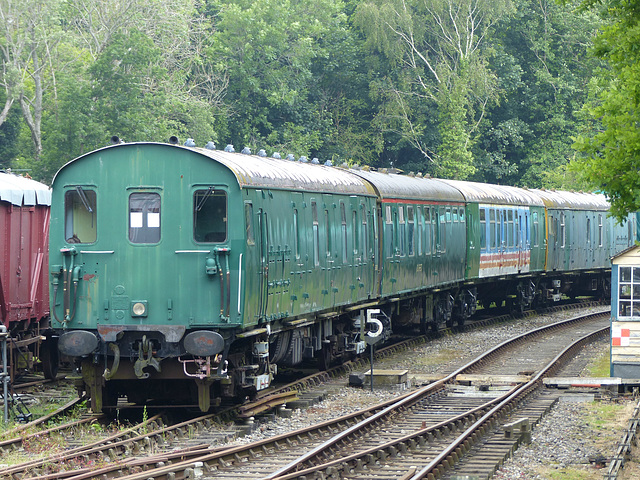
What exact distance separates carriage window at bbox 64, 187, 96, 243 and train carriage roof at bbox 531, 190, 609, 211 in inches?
915

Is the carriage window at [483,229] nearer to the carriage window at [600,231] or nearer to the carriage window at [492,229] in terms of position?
the carriage window at [492,229]

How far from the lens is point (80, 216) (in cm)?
1377

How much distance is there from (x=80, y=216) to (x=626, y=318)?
28.1 ft

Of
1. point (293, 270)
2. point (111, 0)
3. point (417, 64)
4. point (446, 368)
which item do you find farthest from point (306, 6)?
point (293, 270)

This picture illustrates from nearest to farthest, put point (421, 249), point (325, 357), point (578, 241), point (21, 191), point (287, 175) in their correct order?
point (287, 175) < point (21, 191) < point (325, 357) < point (421, 249) < point (578, 241)

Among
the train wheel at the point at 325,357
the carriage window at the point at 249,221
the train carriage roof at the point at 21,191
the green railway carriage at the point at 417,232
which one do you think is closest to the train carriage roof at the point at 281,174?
the carriage window at the point at 249,221

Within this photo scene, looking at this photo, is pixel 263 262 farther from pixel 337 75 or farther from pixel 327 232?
pixel 337 75

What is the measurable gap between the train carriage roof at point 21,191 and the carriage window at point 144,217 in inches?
135

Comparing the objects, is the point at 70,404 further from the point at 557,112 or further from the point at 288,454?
the point at 557,112

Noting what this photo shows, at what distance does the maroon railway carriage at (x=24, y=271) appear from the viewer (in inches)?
648

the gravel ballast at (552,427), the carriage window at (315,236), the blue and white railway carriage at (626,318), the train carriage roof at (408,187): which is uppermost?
the train carriage roof at (408,187)

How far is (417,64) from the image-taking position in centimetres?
5409

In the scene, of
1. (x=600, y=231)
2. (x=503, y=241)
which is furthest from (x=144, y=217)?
(x=600, y=231)

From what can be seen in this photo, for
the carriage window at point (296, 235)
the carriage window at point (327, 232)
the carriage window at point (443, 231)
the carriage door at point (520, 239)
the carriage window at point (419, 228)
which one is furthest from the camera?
the carriage door at point (520, 239)
